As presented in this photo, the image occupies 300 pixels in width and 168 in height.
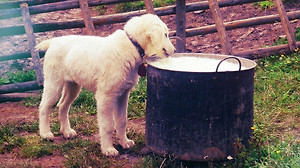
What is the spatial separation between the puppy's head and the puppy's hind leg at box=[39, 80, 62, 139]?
146cm

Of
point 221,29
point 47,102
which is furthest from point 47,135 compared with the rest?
point 221,29

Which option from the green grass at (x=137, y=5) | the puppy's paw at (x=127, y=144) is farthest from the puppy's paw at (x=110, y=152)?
the green grass at (x=137, y=5)

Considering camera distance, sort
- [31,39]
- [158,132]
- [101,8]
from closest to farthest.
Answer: [158,132] → [31,39] → [101,8]

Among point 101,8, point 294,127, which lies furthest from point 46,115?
point 101,8

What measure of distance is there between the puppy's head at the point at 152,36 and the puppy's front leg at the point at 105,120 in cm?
70

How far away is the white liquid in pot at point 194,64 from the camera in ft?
14.6

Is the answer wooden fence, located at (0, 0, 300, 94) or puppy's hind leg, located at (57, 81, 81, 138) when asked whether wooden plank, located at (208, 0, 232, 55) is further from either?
puppy's hind leg, located at (57, 81, 81, 138)

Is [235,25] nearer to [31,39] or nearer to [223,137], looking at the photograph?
[31,39]

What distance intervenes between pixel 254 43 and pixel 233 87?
20.0ft

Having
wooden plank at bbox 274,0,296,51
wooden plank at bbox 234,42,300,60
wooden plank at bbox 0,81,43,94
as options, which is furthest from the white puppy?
wooden plank at bbox 274,0,296,51

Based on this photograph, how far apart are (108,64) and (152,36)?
652 millimetres

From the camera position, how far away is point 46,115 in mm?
5812

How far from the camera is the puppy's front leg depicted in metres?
4.94

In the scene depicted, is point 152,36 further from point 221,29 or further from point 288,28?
point 288,28
